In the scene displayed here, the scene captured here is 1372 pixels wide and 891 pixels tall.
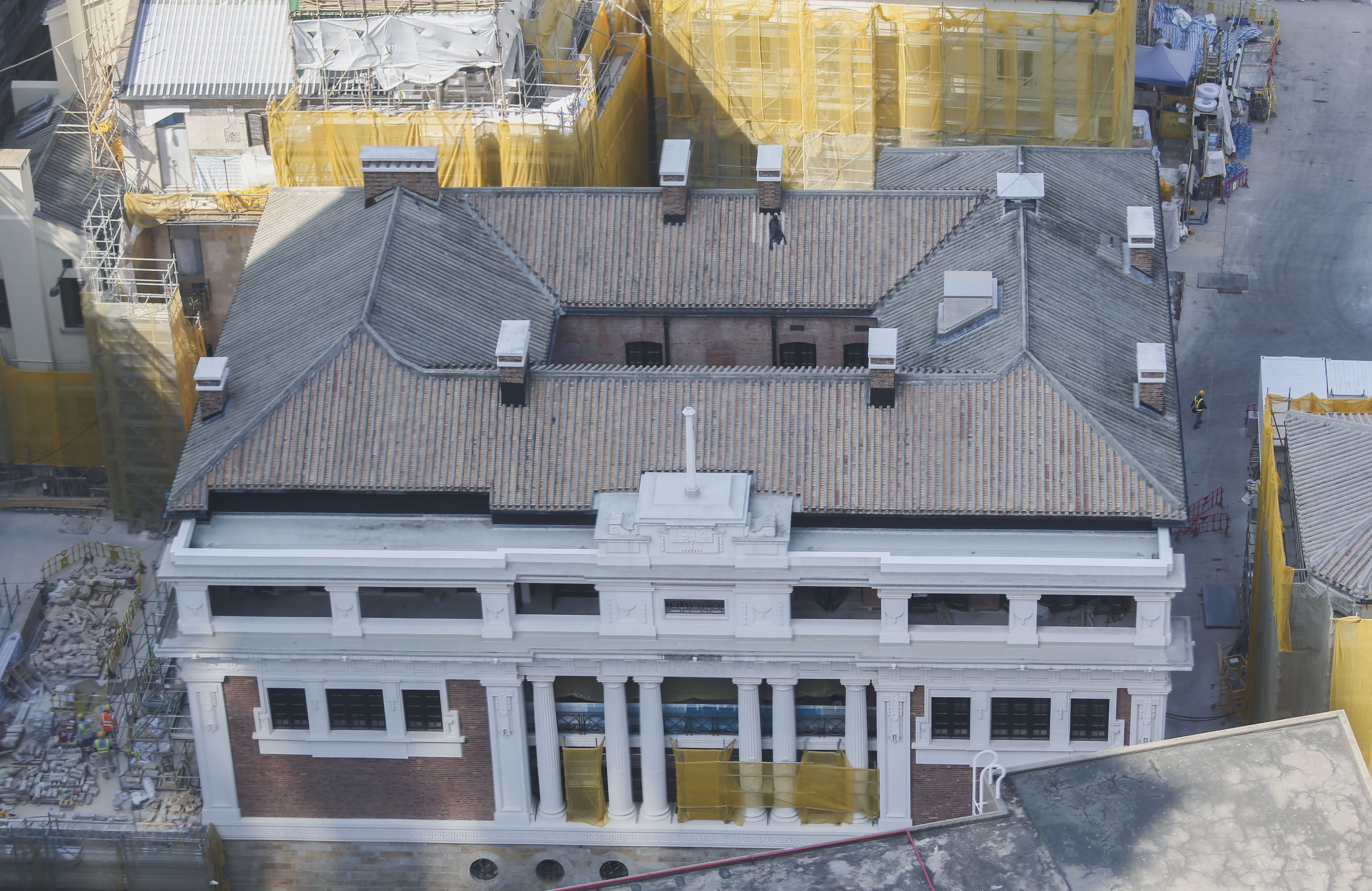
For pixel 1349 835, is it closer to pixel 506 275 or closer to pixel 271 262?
pixel 506 275

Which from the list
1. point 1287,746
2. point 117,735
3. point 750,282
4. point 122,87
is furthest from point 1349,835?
point 122,87

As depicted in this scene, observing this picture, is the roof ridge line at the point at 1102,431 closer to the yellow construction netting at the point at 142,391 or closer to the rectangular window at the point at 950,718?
the rectangular window at the point at 950,718

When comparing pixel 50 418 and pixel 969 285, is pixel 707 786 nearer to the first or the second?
pixel 969 285

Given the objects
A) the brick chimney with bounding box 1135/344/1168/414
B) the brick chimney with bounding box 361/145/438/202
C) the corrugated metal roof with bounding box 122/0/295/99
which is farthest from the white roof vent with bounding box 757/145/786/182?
the corrugated metal roof with bounding box 122/0/295/99

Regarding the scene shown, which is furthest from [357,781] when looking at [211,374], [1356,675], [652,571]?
[1356,675]

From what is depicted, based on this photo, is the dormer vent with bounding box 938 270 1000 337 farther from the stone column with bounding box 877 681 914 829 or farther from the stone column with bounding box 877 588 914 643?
the stone column with bounding box 877 681 914 829

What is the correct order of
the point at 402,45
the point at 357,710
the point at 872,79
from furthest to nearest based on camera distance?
the point at 872,79 → the point at 402,45 → the point at 357,710
